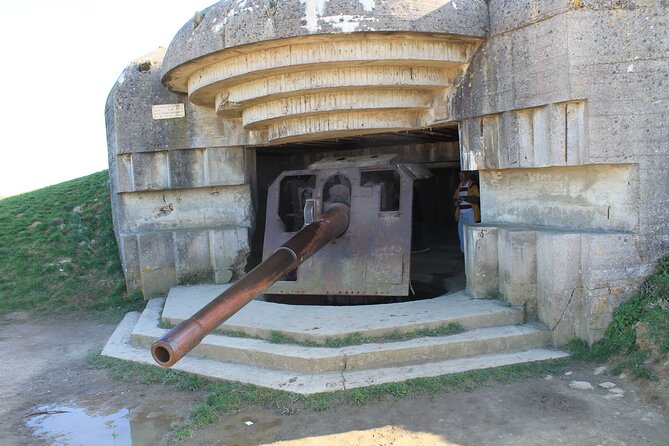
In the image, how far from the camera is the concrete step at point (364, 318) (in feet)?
14.2

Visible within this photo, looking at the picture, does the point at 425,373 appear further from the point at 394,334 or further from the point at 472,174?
the point at 472,174

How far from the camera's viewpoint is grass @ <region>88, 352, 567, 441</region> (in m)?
3.63

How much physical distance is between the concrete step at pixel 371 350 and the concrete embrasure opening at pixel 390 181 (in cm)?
112

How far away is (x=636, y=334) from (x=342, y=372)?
6.95ft

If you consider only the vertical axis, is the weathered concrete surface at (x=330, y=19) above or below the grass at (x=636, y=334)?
above

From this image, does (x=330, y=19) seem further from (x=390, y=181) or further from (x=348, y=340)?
(x=348, y=340)

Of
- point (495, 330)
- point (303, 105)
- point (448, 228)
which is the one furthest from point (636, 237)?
point (448, 228)

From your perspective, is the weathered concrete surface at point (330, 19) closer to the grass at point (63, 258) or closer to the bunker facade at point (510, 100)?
the bunker facade at point (510, 100)

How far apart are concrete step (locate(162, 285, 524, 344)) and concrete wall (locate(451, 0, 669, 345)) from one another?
1.05ft

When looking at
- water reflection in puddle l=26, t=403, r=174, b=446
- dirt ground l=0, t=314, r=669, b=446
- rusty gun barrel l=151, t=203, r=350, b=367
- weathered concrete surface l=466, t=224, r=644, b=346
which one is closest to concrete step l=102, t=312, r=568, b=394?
dirt ground l=0, t=314, r=669, b=446

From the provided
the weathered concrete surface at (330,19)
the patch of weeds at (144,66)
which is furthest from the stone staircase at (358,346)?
the patch of weeds at (144,66)

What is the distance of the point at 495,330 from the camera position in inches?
173

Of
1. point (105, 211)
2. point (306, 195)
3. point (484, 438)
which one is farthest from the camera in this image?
point (105, 211)

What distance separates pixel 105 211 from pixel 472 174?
17.9 ft
